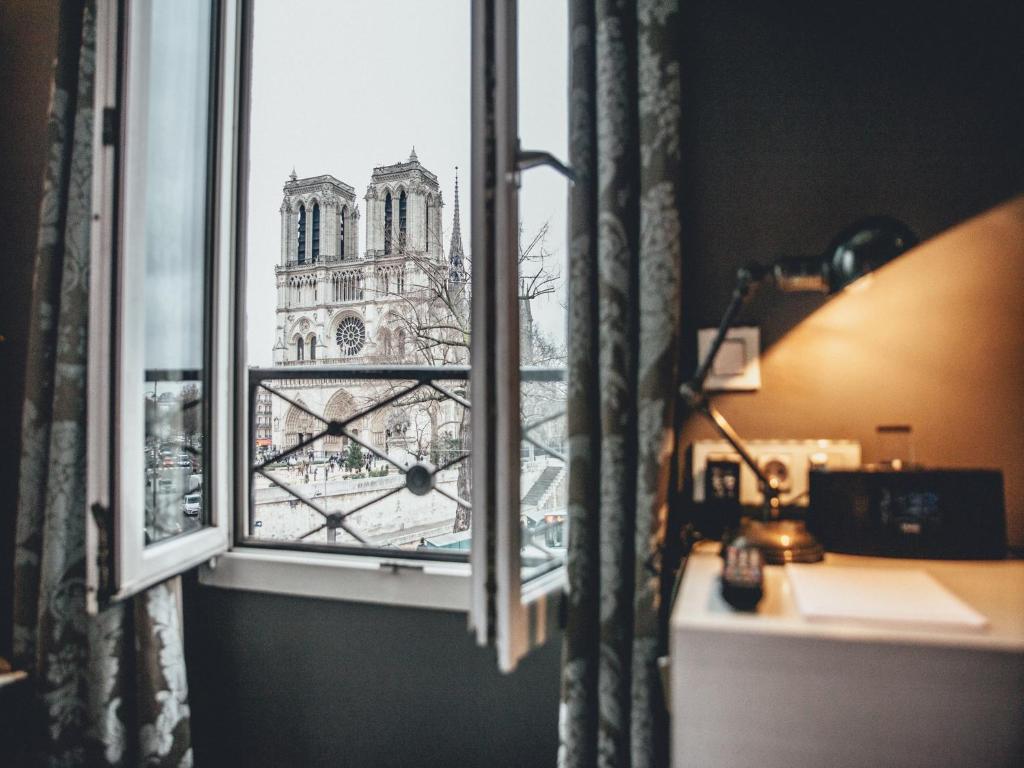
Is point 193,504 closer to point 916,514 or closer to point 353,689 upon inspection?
point 353,689

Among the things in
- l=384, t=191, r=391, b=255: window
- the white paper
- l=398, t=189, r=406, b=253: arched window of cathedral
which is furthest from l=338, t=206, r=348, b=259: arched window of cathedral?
the white paper

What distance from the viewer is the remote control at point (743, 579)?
0.74 metres

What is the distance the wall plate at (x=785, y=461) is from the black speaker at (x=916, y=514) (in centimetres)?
8

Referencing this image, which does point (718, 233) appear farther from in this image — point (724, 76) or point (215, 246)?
point (215, 246)

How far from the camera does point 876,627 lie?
0.68 meters

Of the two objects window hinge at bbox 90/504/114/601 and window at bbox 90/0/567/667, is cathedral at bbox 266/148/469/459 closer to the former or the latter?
window at bbox 90/0/567/667

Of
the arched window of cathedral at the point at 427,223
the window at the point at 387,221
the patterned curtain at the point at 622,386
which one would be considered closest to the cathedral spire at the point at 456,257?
the arched window of cathedral at the point at 427,223

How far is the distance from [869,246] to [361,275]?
69.9ft

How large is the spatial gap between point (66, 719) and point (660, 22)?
1868mm

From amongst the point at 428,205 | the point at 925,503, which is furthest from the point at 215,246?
the point at 428,205

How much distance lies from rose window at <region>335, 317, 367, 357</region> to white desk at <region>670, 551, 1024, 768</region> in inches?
857

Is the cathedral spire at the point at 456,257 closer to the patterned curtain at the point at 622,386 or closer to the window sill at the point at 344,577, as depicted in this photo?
the window sill at the point at 344,577

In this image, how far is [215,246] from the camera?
1500 mm

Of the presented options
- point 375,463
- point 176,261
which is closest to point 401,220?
point 375,463
